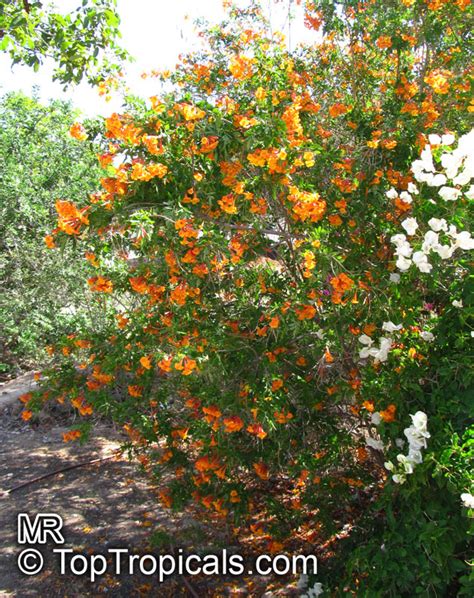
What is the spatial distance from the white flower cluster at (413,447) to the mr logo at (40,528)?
8.14ft

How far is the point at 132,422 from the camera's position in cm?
300

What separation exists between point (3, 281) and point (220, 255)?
503 cm

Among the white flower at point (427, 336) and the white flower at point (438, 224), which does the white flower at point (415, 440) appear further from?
the white flower at point (438, 224)

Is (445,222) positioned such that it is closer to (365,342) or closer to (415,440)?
(365,342)

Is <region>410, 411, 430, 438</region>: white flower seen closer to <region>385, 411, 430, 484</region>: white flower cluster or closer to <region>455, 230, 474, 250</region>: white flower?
<region>385, 411, 430, 484</region>: white flower cluster

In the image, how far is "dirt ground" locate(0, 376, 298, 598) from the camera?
10.5 feet

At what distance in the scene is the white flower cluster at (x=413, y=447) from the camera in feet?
6.21

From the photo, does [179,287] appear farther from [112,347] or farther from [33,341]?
[33,341]

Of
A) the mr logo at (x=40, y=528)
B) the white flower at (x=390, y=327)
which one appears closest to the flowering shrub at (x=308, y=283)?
the white flower at (x=390, y=327)

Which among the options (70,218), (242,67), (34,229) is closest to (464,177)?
(242,67)

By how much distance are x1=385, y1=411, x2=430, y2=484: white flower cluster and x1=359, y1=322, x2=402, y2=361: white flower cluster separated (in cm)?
29

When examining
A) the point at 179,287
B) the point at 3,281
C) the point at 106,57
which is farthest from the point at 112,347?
the point at 3,281

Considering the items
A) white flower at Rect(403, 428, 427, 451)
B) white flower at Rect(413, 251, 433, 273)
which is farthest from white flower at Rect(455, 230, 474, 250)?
white flower at Rect(403, 428, 427, 451)

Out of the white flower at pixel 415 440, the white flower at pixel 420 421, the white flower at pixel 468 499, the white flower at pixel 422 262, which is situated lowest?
the white flower at pixel 468 499
